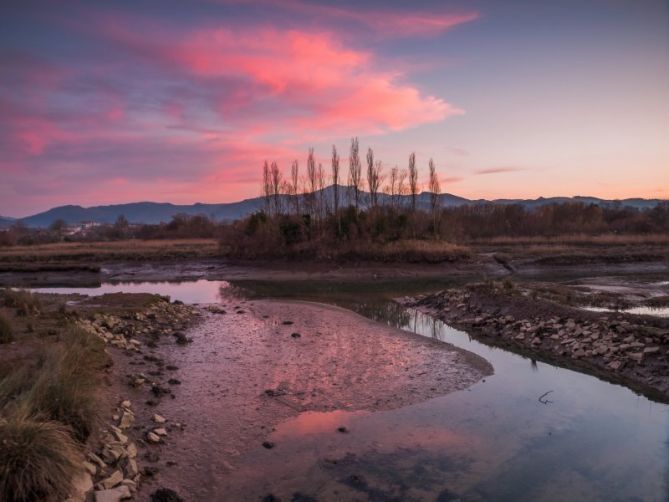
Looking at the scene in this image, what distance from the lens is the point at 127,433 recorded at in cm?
786

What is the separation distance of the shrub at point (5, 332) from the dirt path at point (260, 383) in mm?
2490

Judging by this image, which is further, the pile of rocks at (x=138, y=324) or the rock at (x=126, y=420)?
the pile of rocks at (x=138, y=324)

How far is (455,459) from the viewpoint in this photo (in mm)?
7801

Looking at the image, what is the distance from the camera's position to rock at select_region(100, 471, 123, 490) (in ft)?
20.1

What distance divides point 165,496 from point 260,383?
5.16 metres

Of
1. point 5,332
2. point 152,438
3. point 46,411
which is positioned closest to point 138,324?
point 5,332

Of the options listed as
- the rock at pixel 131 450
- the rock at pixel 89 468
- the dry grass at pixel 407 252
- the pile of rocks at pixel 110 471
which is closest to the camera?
the pile of rocks at pixel 110 471

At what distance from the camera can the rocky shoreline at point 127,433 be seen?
20.0ft

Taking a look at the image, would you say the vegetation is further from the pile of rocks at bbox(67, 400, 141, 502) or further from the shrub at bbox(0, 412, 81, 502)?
the pile of rocks at bbox(67, 400, 141, 502)

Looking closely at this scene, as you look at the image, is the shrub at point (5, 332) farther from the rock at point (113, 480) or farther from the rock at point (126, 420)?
the rock at point (113, 480)

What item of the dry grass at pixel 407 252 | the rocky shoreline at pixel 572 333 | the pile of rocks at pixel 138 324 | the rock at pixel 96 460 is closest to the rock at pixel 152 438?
the rock at pixel 96 460

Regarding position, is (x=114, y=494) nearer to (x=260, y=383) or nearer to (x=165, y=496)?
(x=165, y=496)

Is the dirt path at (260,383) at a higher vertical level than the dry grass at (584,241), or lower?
lower

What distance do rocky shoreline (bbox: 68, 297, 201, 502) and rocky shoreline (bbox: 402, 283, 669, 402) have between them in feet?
34.8
